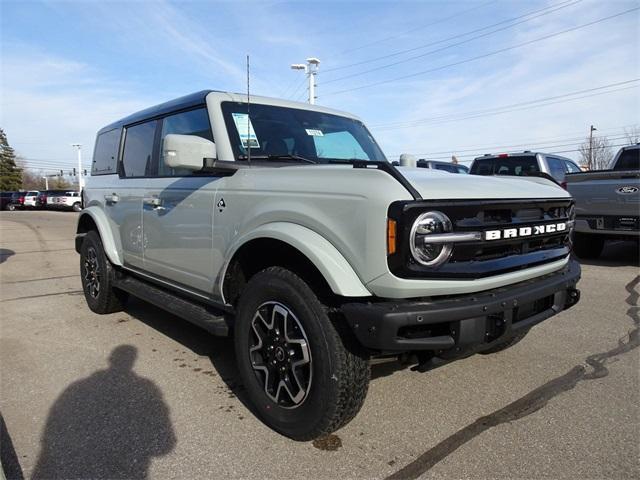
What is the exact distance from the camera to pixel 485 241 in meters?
2.46

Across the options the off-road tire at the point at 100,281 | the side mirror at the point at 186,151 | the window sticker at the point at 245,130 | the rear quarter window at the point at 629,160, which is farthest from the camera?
the rear quarter window at the point at 629,160

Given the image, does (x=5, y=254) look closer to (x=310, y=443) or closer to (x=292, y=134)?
(x=292, y=134)

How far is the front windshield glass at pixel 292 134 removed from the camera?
3.38 m

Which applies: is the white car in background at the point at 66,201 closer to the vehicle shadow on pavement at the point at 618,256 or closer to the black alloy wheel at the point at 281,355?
the vehicle shadow on pavement at the point at 618,256

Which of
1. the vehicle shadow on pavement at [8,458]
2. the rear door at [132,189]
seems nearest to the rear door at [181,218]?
the rear door at [132,189]

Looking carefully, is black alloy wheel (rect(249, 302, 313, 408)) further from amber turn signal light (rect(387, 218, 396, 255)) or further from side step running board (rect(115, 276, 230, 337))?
amber turn signal light (rect(387, 218, 396, 255))

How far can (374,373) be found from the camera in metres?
3.46

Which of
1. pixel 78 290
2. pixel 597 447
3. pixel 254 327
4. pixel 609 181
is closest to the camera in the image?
pixel 597 447

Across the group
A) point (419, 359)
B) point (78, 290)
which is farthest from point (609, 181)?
point (78, 290)

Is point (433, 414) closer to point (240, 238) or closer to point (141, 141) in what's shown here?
point (240, 238)

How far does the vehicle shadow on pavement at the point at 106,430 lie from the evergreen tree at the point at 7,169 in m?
82.0

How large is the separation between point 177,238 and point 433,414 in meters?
2.20

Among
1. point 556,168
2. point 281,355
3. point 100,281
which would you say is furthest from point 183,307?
point 556,168

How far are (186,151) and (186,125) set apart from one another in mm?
925
